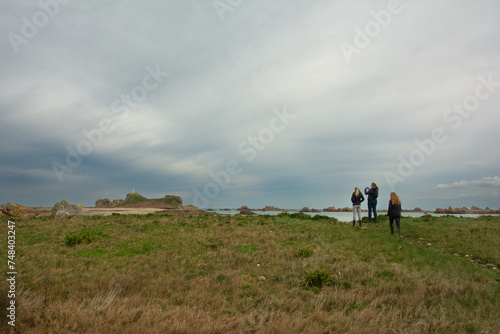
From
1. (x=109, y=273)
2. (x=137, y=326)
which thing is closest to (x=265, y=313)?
(x=137, y=326)

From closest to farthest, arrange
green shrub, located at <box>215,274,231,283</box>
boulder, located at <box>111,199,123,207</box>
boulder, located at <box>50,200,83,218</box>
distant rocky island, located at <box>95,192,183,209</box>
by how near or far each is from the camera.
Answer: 1. green shrub, located at <box>215,274,231,283</box>
2. boulder, located at <box>50,200,83,218</box>
3. distant rocky island, located at <box>95,192,183,209</box>
4. boulder, located at <box>111,199,123,207</box>

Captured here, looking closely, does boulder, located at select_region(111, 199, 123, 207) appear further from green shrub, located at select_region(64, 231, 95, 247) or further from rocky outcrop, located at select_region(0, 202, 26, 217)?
green shrub, located at select_region(64, 231, 95, 247)

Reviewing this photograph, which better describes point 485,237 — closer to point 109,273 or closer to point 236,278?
point 236,278

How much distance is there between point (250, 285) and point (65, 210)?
84.7 feet

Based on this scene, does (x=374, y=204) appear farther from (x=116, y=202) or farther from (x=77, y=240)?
(x=116, y=202)

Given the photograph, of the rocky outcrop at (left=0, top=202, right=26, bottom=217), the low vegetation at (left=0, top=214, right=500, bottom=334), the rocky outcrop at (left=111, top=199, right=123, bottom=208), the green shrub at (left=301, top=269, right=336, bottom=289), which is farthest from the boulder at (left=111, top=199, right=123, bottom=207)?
the green shrub at (left=301, top=269, right=336, bottom=289)

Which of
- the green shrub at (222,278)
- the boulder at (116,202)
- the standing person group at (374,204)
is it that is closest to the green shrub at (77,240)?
the green shrub at (222,278)

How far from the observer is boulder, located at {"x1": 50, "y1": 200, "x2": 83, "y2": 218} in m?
25.3

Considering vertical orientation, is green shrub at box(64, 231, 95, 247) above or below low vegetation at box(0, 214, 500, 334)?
above

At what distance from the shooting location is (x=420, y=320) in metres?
5.68

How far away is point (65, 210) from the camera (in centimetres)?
2603

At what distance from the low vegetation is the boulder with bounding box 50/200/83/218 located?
11662 millimetres

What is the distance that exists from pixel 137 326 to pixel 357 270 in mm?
7401

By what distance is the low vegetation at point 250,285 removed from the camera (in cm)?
532
